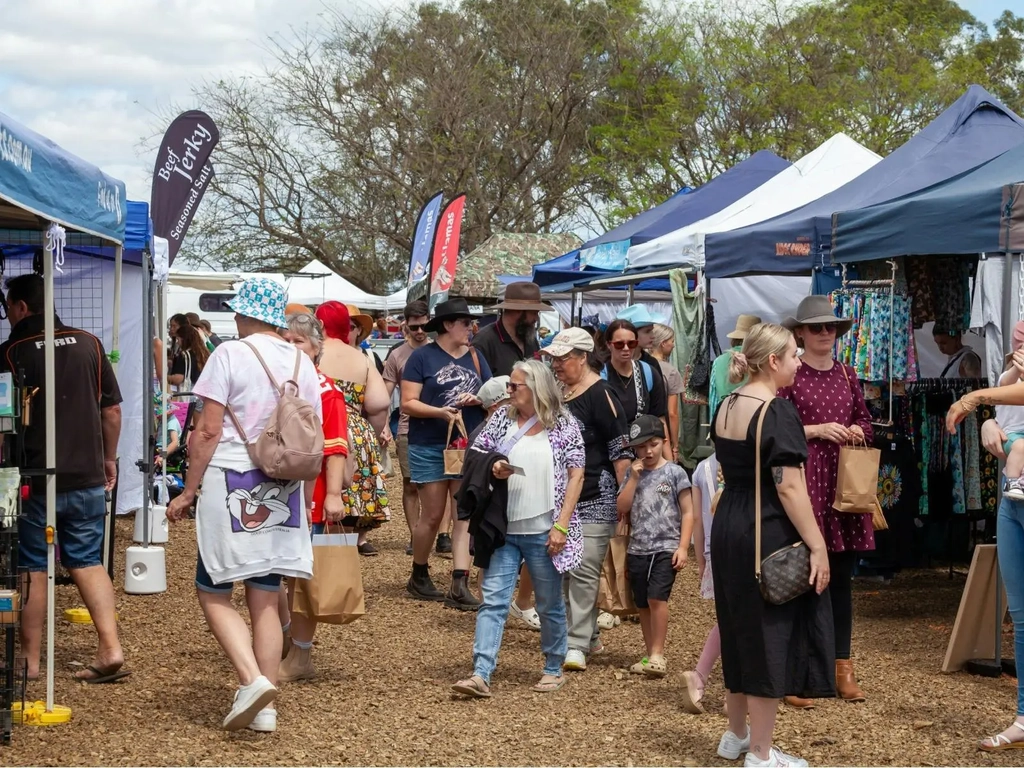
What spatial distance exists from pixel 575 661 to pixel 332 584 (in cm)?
140

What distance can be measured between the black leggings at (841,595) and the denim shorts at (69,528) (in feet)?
10.9

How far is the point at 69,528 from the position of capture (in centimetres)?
556

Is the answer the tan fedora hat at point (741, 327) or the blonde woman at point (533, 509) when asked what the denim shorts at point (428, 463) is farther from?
the tan fedora hat at point (741, 327)

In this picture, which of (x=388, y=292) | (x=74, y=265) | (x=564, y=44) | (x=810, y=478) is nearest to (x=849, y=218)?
(x=810, y=478)

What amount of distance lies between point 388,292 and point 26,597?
2932 cm

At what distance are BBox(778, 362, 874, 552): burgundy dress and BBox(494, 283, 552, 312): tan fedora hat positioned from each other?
2.18m

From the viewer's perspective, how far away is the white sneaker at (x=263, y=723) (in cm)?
495

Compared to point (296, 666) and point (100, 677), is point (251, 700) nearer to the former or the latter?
point (296, 666)

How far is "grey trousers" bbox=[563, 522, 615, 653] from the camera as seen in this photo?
6141mm

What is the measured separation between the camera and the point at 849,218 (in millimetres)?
7504

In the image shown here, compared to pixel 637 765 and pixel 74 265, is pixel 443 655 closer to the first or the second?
pixel 637 765

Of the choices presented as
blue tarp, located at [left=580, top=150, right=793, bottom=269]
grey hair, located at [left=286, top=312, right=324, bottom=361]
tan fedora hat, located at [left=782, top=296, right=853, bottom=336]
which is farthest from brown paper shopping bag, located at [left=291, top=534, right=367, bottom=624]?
blue tarp, located at [left=580, top=150, right=793, bottom=269]

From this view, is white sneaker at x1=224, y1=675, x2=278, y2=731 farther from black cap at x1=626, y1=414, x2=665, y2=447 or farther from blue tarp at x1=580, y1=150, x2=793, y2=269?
blue tarp at x1=580, y1=150, x2=793, y2=269

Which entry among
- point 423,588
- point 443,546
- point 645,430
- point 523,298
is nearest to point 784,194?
point 443,546
